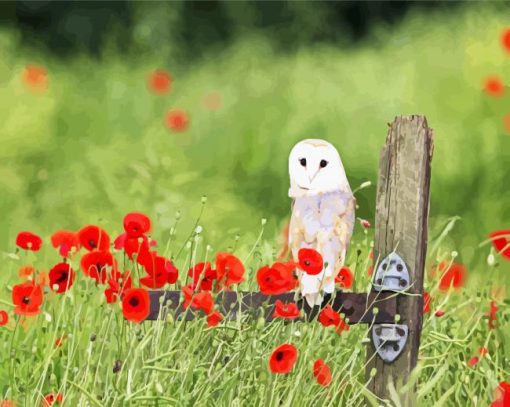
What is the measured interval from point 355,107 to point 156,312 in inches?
199

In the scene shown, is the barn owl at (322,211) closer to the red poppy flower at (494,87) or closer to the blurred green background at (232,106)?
the blurred green background at (232,106)

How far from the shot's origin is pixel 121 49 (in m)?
10.6

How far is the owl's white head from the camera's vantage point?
3068 millimetres

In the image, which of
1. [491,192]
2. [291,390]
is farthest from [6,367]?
[491,192]

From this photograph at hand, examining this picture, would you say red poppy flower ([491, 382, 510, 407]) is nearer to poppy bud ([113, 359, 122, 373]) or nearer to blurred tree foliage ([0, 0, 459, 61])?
poppy bud ([113, 359, 122, 373])

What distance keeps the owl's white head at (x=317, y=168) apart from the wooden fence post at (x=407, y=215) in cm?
16

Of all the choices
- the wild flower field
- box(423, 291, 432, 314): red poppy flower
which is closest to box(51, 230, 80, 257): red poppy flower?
the wild flower field

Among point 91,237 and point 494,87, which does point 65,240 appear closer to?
point 91,237

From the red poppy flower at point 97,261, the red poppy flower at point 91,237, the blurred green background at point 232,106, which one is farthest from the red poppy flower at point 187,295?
the blurred green background at point 232,106

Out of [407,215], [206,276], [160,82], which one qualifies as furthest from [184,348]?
[160,82]

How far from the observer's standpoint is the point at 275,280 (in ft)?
9.63

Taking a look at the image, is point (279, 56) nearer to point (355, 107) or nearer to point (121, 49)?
point (121, 49)

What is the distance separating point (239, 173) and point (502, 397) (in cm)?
436

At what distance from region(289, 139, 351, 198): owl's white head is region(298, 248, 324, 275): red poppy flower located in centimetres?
20
